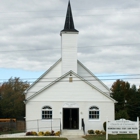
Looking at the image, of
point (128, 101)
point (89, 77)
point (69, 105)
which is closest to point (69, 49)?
point (89, 77)

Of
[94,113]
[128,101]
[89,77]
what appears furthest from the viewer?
[128,101]

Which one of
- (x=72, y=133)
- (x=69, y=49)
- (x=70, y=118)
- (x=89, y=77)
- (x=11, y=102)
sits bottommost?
(x=72, y=133)

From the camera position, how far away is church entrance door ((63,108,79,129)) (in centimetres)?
4019

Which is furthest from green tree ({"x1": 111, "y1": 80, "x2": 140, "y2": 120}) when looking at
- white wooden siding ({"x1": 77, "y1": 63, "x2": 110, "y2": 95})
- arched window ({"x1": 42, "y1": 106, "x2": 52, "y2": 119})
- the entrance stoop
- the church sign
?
the church sign

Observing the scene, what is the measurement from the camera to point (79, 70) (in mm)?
44062

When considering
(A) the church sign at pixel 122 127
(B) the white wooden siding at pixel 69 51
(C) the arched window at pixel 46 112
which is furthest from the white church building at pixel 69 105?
(A) the church sign at pixel 122 127

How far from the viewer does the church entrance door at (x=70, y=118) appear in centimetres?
4019

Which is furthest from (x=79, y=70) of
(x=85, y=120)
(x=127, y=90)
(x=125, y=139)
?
(x=127, y=90)

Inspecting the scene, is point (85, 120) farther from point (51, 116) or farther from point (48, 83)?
point (48, 83)

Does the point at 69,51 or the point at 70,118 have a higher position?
the point at 69,51

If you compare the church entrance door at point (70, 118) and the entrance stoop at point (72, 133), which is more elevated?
the church entrance door at point (70, 118)

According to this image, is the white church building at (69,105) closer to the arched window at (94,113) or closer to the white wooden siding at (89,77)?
the arched window at (94,113)

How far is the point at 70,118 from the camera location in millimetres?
40125

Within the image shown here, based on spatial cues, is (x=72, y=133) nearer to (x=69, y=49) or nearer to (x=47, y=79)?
(x=47, y=79)
